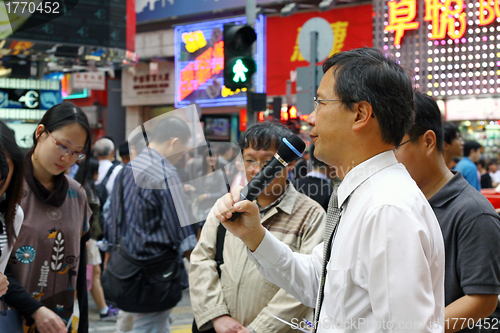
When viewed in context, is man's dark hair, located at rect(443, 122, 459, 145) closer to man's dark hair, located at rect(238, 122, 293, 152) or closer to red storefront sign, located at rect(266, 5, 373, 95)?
man's dark hair, located at rect(238, 122, 293, 152)

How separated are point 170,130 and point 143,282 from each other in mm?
2131

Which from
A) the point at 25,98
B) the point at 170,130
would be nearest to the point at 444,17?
the point at 25,98

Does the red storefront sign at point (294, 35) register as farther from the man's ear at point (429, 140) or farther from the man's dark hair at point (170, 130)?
the man's dark hair at point (170, 130)

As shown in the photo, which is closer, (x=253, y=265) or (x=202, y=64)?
(x=253, y=265)

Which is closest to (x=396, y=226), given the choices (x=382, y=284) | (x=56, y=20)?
(x=382, y=284)

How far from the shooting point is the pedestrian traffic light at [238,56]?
17.8 feet

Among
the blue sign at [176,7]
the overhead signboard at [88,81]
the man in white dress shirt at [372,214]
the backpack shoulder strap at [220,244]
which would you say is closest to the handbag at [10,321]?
the backpack shoulder strap at [220,244]

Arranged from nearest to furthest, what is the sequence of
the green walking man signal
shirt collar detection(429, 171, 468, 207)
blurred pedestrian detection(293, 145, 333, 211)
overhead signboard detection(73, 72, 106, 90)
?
shirt collar detection(429, 171, 468, 207)
blurred pedestrian detection(293, 145, 333, 211)
the green walking man signal
overhead signboard detection(73, 72, 106, 90)

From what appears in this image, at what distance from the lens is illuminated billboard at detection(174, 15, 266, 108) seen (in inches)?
555

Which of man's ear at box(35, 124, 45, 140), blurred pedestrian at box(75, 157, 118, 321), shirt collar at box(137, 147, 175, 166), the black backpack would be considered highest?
man's ear at box(35, 124, 45, 140)

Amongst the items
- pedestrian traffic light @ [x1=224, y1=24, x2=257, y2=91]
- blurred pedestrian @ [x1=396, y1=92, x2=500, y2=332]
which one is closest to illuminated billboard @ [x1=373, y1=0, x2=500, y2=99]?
pedestrian traffic light @ [x1=224, y1=24, x2=257, y2=91]

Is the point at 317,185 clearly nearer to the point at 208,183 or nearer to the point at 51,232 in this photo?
the point at 51,232

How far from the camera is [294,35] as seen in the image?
553 inches

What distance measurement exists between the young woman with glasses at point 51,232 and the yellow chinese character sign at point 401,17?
10.8 meters
